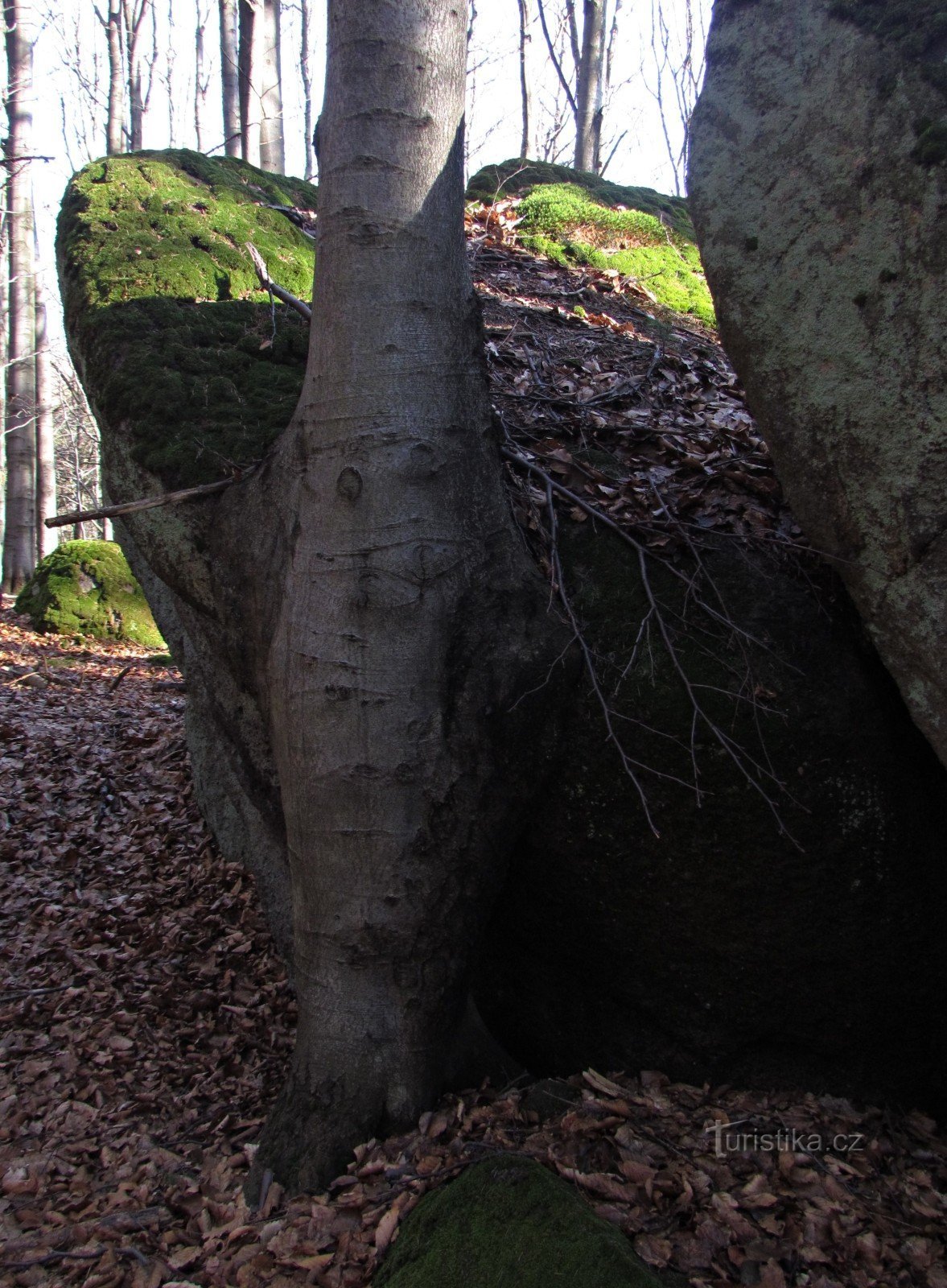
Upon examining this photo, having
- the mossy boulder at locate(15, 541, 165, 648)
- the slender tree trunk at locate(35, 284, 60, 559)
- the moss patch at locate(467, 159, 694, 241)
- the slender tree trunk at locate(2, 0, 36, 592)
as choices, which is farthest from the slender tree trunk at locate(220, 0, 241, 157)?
the moss patch at locate(467, 159, 694, 241)

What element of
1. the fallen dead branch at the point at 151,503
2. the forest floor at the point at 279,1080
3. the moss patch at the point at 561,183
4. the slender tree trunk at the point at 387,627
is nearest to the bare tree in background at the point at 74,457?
the moss patch at the point at 561,183

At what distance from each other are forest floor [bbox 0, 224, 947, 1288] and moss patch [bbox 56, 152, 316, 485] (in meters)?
1.23

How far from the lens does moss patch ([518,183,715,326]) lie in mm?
6918

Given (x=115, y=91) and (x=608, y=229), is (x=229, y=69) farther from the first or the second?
(x=608, y=229)

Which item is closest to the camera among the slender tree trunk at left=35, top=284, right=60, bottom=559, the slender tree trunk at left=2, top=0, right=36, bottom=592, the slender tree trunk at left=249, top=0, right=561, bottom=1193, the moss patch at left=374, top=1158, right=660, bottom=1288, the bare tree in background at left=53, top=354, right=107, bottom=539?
the moss patch at left=374, top=1158, right=660, bottom=1288

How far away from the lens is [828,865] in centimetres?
316

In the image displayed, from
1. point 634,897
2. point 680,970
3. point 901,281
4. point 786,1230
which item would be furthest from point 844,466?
point 786,1230

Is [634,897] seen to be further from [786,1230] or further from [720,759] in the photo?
[786,1230]

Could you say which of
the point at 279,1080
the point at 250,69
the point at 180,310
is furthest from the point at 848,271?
the point at 250,69

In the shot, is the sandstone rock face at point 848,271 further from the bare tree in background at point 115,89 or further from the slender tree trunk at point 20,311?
the bare tree in background at point 115,89

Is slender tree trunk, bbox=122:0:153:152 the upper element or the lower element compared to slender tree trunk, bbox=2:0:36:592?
upper

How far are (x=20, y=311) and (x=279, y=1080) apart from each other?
13379 mm

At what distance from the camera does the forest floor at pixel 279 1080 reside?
8.54 ft

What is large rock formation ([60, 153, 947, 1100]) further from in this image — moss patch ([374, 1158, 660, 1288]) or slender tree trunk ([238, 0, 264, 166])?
slender tree trunk ([238, 0, 264, 166])
